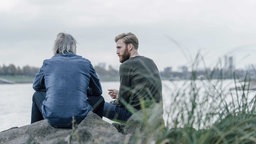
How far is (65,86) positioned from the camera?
Answer: 19.7 feet

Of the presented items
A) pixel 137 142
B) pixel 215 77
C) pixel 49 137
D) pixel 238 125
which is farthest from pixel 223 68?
pixel 49 137

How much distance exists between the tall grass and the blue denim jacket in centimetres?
190

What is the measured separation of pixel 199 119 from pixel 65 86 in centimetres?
226

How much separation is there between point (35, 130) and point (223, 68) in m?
2.06

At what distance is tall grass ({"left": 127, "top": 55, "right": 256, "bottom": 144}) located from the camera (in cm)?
388

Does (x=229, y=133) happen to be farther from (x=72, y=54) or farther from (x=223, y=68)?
(x=72, y=54)

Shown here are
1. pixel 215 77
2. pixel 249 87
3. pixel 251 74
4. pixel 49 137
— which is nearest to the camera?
pixel 215 77

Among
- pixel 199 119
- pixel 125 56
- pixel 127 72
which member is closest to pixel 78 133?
pixel 199 119

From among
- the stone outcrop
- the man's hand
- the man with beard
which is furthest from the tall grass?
the man's hand

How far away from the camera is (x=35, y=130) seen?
5840 millimetres

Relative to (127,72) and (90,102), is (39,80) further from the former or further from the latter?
(127,72)

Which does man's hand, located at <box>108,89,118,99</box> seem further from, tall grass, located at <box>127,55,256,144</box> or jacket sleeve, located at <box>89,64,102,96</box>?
tall grass, located at <box>127,55,256,144</box>

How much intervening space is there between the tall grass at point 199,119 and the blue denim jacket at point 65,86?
6.22 feet

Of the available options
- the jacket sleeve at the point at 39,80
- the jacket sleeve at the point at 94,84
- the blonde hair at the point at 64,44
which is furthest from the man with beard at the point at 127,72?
the jacket sleeve at the point at 39,80
